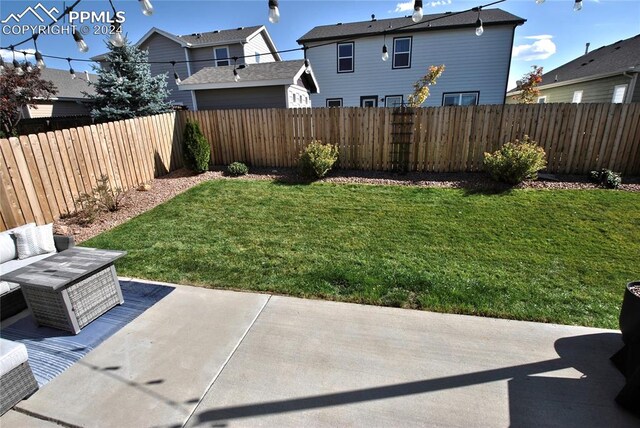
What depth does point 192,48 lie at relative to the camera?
17.9 m

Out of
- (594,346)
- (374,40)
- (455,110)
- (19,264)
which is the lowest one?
(594,346)

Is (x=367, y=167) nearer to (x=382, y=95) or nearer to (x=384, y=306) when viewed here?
(x=384, y=306)

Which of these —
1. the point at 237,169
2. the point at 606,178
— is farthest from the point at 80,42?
the point at 606,178

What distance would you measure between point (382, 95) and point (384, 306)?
14801 mm

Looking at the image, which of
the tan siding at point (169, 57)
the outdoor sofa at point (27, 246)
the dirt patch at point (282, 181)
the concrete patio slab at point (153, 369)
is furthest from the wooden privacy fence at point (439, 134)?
the tan siding at point (169, 57)

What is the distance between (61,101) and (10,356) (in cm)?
2554

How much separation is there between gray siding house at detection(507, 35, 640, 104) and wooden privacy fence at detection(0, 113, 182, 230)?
16551mm

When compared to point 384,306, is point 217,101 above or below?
above

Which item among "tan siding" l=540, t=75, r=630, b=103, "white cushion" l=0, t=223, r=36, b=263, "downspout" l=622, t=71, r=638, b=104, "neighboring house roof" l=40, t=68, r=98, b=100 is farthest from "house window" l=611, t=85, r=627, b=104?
"neighboring house roof" l=40, t=68, r=98, b=100

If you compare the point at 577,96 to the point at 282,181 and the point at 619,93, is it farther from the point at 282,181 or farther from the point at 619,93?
the point at 282,181

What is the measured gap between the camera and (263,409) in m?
2.27

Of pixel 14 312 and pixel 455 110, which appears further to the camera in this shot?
pixel 455 110

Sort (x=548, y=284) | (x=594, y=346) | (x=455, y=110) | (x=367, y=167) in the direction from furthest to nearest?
(x=367, y=167) < (x=455, y=110) < (x=548, y=284) < (x=594, y=346)

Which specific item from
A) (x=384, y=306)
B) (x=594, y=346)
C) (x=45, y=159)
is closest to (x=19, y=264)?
(x=45, y=159)
